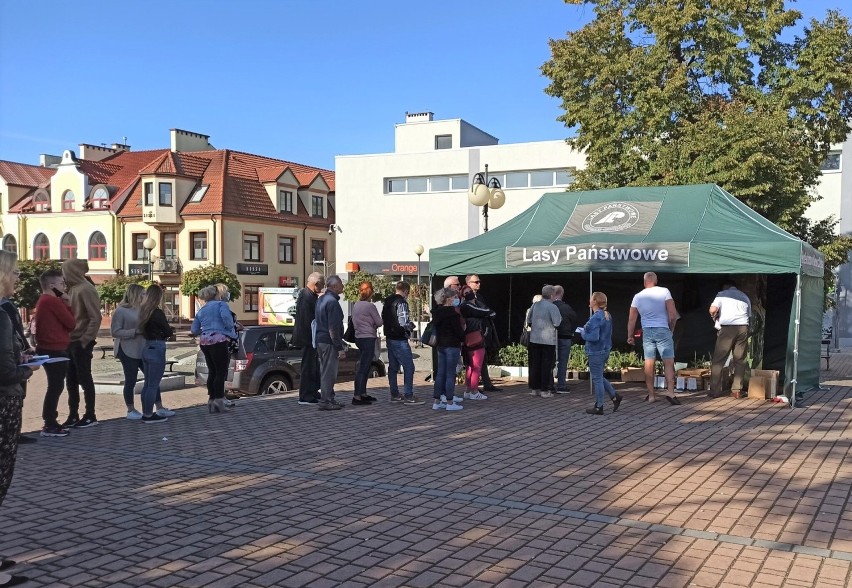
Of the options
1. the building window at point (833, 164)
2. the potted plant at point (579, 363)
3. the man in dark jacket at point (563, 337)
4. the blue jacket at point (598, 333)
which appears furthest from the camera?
the building window at point (833, 164)

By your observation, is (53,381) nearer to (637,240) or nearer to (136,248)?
(637,240)

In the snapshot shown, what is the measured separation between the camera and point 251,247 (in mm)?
45625

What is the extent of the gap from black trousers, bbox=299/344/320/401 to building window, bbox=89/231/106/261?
129 ft

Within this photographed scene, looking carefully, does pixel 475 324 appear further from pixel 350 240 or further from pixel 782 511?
pixel 350 240

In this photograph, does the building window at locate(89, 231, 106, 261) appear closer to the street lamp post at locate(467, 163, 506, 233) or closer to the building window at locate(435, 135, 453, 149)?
the building window at locate(435, 135, 453, 149)

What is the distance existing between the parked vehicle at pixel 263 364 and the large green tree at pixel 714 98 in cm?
982

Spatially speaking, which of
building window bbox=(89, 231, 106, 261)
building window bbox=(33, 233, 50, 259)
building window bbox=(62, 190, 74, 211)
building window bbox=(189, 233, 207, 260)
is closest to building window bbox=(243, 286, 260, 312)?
building window bbox=(189, 233, 207, 260)

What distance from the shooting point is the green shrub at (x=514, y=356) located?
13930 mm

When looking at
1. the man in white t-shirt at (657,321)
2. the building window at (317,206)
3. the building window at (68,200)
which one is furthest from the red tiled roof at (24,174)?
the man in white t-shirt at (657,321)

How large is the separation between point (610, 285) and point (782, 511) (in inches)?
380

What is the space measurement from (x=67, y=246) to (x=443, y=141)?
23.6m

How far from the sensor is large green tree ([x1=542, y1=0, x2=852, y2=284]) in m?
17.3

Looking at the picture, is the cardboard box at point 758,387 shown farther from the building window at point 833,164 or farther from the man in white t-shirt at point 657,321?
the building window at point 833,164

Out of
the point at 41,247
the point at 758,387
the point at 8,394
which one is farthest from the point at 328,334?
the point at 41,247
